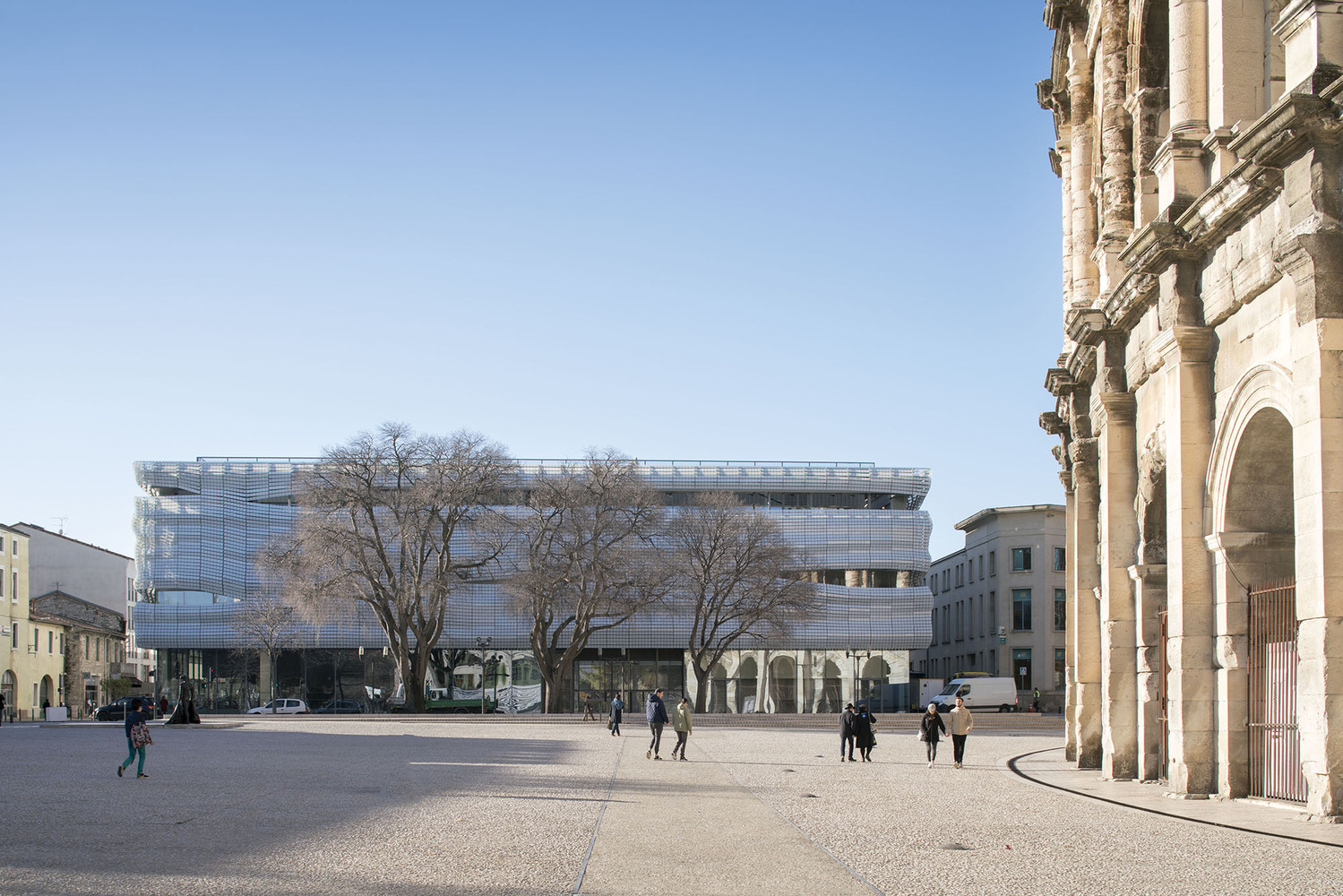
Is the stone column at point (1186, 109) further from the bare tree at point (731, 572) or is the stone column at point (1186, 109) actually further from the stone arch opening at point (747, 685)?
the stone arch opening at point (747, 685)

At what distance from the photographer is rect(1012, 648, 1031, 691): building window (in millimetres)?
85312

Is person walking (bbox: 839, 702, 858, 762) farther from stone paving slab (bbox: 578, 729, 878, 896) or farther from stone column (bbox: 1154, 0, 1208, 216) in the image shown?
stone column (bbox: 1154, 0, 1208, 216)

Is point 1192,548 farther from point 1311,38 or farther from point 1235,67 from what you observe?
point 1311,38

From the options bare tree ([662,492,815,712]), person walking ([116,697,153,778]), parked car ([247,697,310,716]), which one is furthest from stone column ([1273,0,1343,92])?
parked car ([247,697,310,716])

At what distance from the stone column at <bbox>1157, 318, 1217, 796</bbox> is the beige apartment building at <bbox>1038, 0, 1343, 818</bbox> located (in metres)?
0.03

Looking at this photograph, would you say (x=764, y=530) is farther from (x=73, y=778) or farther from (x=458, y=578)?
(x=73, y=778)

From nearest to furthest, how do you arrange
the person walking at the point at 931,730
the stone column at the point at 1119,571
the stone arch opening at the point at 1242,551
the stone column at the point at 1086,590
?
the stone arch opening at the point at 1242,551, the stone column at the point at 1119,571, the stone column at the point at 1086,590, the person walking at the point at 931,730

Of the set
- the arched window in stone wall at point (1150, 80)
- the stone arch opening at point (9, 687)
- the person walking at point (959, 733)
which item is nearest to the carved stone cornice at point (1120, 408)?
the arched window in stone wall at point (1150, 80)

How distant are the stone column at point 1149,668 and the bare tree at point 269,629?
2317 inches

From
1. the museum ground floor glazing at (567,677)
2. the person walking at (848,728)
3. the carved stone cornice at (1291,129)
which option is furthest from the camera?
the museum ground floor glazing at (567,677)

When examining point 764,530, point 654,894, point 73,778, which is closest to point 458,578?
point 764,530

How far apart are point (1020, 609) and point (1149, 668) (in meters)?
65.3

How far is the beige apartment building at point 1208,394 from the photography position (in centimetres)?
1454

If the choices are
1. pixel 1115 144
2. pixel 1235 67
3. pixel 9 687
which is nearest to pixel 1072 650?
pixel 1115 144
